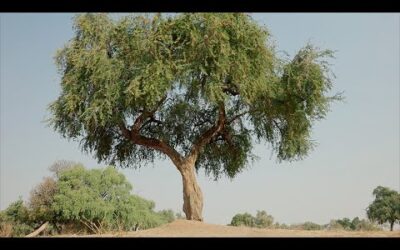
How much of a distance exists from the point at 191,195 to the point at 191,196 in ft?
0.13

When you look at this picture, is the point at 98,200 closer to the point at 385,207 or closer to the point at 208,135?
the point at 208,135

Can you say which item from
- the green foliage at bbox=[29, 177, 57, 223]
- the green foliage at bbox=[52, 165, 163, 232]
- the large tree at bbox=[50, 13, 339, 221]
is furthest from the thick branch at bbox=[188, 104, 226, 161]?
the green foliage at bbox=[29, 177, 57, 223]

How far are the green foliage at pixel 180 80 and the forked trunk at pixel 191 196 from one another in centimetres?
245

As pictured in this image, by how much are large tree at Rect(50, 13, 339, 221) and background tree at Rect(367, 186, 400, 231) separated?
24817 millimetres

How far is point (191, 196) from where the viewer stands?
1748 centimetres

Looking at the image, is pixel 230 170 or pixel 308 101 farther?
pixel 230 170

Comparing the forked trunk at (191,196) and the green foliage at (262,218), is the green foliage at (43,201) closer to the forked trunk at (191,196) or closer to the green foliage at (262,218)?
the forked trunk at (191,196)

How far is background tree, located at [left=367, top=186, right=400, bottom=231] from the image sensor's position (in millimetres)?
Result: 40844

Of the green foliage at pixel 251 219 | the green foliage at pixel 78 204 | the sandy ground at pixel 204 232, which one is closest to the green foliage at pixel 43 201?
the green foliage at pixel 78 204

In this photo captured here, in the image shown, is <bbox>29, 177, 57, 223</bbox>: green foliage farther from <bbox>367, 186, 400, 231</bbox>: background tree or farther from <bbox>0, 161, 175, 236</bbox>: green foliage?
<bbox>367, 186, 400, 231</bbox>: background tree
